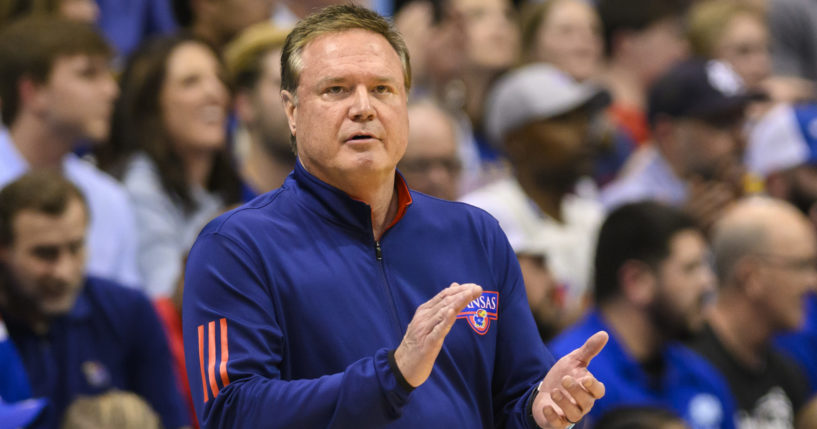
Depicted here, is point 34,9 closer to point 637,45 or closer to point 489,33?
point 489,33

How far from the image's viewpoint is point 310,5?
7082 millimetres

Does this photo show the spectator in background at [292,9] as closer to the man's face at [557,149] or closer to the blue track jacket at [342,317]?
the man's face at [557,149]

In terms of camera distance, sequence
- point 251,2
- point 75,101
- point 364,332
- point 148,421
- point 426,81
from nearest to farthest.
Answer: point 364,332, point 148,421, point 75,101, point 251,2, point 426,81

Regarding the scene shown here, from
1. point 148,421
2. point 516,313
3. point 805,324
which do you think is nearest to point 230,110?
point 148,421

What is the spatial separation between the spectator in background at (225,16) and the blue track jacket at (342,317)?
15.3 ft

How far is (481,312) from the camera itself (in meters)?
2.40

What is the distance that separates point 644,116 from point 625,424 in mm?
4136

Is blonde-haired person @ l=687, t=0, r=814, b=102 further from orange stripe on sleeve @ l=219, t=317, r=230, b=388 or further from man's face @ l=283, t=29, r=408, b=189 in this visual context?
orange stripe on sleeve @ l=219, t=317, r=230, b=388

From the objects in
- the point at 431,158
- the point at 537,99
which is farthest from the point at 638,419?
the point at 537,99

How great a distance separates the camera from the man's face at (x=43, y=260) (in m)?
4.27

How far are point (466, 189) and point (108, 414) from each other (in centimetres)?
299

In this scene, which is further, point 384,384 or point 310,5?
point 310,5

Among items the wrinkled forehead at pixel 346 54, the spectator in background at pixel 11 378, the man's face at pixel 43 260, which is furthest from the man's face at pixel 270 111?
the wrinkled forehead at pixel 346 54

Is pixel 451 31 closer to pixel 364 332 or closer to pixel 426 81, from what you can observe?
pixel 426 81
